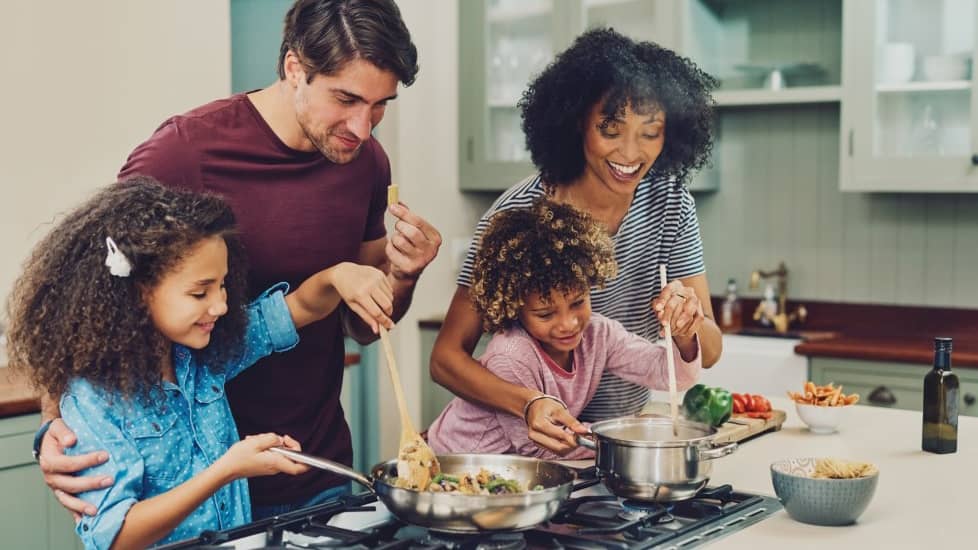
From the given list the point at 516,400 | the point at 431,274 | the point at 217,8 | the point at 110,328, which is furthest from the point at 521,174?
the point at 110,328

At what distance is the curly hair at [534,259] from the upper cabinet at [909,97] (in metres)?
1.96

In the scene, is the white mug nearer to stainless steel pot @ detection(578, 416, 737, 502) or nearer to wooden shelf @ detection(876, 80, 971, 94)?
wooden shelf @ detection(876, 80, 971, 94)

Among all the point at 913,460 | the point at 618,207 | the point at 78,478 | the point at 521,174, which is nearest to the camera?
the point at 78,478

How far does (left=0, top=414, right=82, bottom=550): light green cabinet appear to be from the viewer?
105 inches

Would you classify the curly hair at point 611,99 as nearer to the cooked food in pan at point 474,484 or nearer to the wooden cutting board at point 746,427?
the wooden cutting board at point 746,427

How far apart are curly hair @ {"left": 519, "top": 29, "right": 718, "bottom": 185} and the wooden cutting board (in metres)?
0.52

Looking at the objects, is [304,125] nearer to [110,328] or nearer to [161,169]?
[161,169]

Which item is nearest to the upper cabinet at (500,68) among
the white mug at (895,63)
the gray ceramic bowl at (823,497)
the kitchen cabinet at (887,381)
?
the white mug at (895,63)

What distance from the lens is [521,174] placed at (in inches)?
177

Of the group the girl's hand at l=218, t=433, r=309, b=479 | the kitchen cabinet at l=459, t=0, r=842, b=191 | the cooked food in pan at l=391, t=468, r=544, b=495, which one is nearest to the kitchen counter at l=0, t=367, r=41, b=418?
the girl's hand at l=218, t=433, r=309, b=479

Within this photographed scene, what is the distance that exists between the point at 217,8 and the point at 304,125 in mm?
2107

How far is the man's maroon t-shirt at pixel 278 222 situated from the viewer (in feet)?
6.13

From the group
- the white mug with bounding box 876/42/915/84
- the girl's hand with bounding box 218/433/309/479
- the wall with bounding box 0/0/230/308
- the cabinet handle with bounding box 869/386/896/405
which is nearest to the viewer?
the girl's hand with bounding box 218/433/309/479

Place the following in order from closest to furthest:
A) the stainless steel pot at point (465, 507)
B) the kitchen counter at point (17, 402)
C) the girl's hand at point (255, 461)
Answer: the stainless steel pot at point (465, 507)
the girl's hand at point (255, 461)
the kitchen counter at point (17, 402)
